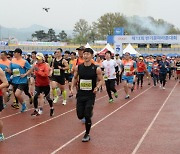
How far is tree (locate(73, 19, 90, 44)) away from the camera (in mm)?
92812

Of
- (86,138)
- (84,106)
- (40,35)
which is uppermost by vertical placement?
(40,35)

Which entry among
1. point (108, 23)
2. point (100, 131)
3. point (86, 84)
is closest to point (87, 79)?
point (86, 84)

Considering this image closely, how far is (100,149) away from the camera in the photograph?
675 centimetres

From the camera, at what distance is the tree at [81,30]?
92812 mm

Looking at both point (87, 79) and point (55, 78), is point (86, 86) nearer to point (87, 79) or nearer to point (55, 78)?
point (87, 79)

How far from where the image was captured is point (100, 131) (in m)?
8.35

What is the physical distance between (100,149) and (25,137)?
5.85 feet

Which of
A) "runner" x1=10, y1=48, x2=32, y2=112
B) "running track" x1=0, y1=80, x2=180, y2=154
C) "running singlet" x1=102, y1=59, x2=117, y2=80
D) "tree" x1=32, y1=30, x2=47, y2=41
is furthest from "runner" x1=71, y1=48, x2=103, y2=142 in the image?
"tree" x1=32, y1=30, x2=47, y2=41

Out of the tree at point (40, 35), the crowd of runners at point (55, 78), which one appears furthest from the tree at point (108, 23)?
the crowd of runners at point (55, 78)

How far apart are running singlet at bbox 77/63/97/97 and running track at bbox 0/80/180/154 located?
98 cm

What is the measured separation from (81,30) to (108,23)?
9.01 meters

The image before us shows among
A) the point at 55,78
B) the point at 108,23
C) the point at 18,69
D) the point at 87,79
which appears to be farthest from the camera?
the point at 108,23

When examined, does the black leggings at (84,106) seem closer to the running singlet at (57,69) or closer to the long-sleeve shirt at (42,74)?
the long-sleeve shirt at (42,74)

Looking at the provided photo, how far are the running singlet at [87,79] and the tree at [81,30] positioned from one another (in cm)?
8573
